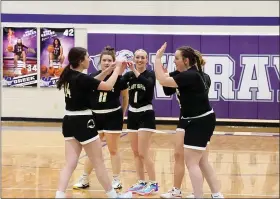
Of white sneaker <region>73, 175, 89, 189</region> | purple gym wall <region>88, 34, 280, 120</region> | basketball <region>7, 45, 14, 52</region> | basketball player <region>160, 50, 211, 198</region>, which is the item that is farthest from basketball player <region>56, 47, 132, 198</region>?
basketball <region>7, 45, 14, 52</region>

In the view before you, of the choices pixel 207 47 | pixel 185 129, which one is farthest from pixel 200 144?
pixel 207 47

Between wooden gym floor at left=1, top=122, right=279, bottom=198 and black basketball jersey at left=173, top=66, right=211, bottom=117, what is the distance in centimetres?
140

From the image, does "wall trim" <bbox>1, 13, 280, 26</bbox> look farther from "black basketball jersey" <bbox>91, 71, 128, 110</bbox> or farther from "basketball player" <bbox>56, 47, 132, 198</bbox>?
"basketball player" <bbox>56, 47, 132, 198</bbox>

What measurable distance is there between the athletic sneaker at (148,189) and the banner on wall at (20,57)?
967cm

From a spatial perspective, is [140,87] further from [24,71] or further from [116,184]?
[24,71]

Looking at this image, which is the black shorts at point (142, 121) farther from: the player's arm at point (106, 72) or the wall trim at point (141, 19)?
the wall trim at point (141, 19)

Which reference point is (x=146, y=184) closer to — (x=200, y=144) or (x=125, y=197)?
(x=125, y=197)

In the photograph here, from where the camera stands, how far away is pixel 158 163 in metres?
8.84

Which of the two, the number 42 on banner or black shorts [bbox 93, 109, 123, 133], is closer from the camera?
black shorts [bbox 93, 109, 123, 133]

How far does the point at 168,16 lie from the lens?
49.0 feet

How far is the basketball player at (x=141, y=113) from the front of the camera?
20.9 ft

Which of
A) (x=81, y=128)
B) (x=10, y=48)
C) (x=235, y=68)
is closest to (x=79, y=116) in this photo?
(x=81, y=128)

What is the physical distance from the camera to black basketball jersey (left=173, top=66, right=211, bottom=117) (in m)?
5.46

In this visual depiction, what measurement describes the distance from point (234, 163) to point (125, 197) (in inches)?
144
